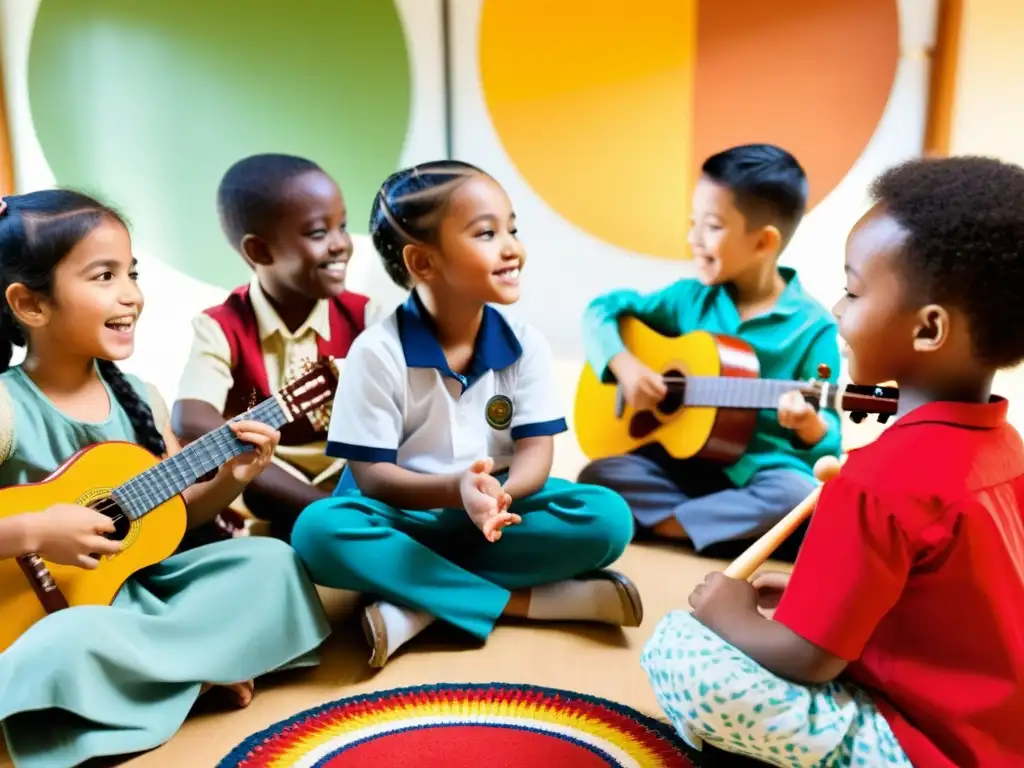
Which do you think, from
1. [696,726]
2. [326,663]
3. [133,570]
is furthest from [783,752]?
[133,570]

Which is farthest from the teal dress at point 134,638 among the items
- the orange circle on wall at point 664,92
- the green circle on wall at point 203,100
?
the orange circle on wall at point 664,92

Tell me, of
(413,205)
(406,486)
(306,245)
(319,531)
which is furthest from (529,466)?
(306,245)

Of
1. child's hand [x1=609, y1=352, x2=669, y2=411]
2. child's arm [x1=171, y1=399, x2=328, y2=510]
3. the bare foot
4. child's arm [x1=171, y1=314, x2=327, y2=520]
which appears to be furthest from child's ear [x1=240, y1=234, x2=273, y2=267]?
the bare foot

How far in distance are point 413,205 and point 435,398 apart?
287mm

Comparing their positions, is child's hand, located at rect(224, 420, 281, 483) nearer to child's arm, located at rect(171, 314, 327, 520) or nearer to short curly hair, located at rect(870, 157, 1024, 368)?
child's arm, located at rect(171, 314, 327, 520)

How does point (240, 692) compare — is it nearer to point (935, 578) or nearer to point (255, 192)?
point (935, 578)

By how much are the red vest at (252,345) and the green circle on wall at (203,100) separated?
619 millimetres

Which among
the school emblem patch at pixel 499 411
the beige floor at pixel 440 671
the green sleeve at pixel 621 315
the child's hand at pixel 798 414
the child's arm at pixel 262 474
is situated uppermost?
the green sleeve at pixel 621 315

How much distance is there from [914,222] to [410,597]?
803 mm

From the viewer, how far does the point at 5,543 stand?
958 mm

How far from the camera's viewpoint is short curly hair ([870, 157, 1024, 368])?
73 centimetres

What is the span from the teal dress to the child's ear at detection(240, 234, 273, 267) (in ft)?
1.54

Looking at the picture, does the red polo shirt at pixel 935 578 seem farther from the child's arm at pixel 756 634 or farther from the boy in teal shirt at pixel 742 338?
the boy in teal shirt at pixel 742 338

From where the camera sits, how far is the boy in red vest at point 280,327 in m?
1.59
